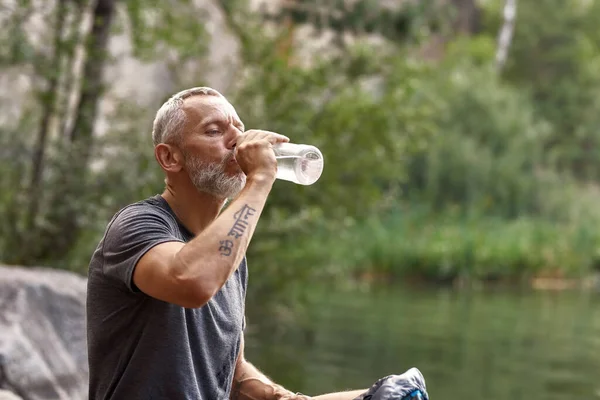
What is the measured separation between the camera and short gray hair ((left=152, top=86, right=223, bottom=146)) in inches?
101

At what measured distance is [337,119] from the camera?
10.9 meters

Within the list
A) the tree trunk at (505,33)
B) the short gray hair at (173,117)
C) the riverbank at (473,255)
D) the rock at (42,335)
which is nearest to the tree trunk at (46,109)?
the rock at (42,335)

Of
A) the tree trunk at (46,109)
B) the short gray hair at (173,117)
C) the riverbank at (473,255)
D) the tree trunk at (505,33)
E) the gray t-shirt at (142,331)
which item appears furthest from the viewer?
the tree trunk at (505,33)

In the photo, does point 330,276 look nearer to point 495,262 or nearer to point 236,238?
point 495,262

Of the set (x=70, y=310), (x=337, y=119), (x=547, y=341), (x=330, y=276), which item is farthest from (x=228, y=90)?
(x=70, y=310)

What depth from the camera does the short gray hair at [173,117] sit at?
257 centimetres

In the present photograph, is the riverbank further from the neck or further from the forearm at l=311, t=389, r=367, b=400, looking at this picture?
the neck

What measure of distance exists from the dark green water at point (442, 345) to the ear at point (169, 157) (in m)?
5.05

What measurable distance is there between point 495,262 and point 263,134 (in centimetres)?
1614

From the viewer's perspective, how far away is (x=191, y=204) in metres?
2.59

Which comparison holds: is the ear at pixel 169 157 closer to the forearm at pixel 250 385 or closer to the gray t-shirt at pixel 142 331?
the gray t-shirt at pixel 142 331

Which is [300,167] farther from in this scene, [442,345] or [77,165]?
[442,345]

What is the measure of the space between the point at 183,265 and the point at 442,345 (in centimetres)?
836

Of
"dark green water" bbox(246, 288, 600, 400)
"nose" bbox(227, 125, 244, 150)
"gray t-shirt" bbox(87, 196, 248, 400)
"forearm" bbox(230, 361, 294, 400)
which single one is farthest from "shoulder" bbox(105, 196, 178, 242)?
"dark green water" bbox(246, 288, 600, 400)
